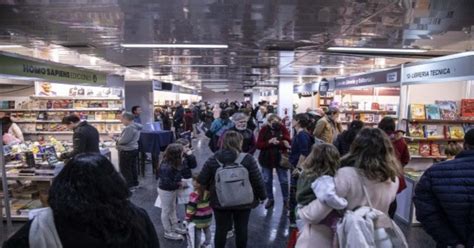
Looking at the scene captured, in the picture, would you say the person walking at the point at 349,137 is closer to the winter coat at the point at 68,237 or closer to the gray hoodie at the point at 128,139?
the winter coat at the point at 68,237

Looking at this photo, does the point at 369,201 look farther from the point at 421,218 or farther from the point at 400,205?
the point at 400,205

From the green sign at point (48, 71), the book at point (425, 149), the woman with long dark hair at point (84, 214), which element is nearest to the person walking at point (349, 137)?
the book at point (425, 149)

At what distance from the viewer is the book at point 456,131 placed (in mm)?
5422

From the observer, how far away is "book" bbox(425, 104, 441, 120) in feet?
17.4

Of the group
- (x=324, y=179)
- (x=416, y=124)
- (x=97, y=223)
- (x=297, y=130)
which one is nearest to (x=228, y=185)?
(x=324, y=179)

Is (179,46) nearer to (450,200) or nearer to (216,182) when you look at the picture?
(216,182)

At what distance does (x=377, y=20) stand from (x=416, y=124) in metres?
2.36

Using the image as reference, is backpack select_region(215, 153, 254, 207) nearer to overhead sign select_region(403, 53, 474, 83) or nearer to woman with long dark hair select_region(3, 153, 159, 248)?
woman with long dark hair select_region(3, 153, 159, 248)

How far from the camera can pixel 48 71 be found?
20.0 ft

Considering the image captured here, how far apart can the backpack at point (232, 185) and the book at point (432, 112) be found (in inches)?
148

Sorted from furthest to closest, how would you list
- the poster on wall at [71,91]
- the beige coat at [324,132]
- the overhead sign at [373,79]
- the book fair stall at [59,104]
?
the poster on wall at [71,91]
the book fair stall at [59,104]
the overhead sign at [373,79]
the beige coat at [324,132]

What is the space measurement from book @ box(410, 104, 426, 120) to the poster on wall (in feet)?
24.1

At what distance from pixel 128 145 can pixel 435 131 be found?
5.35 meters

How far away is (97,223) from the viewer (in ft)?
4.18
